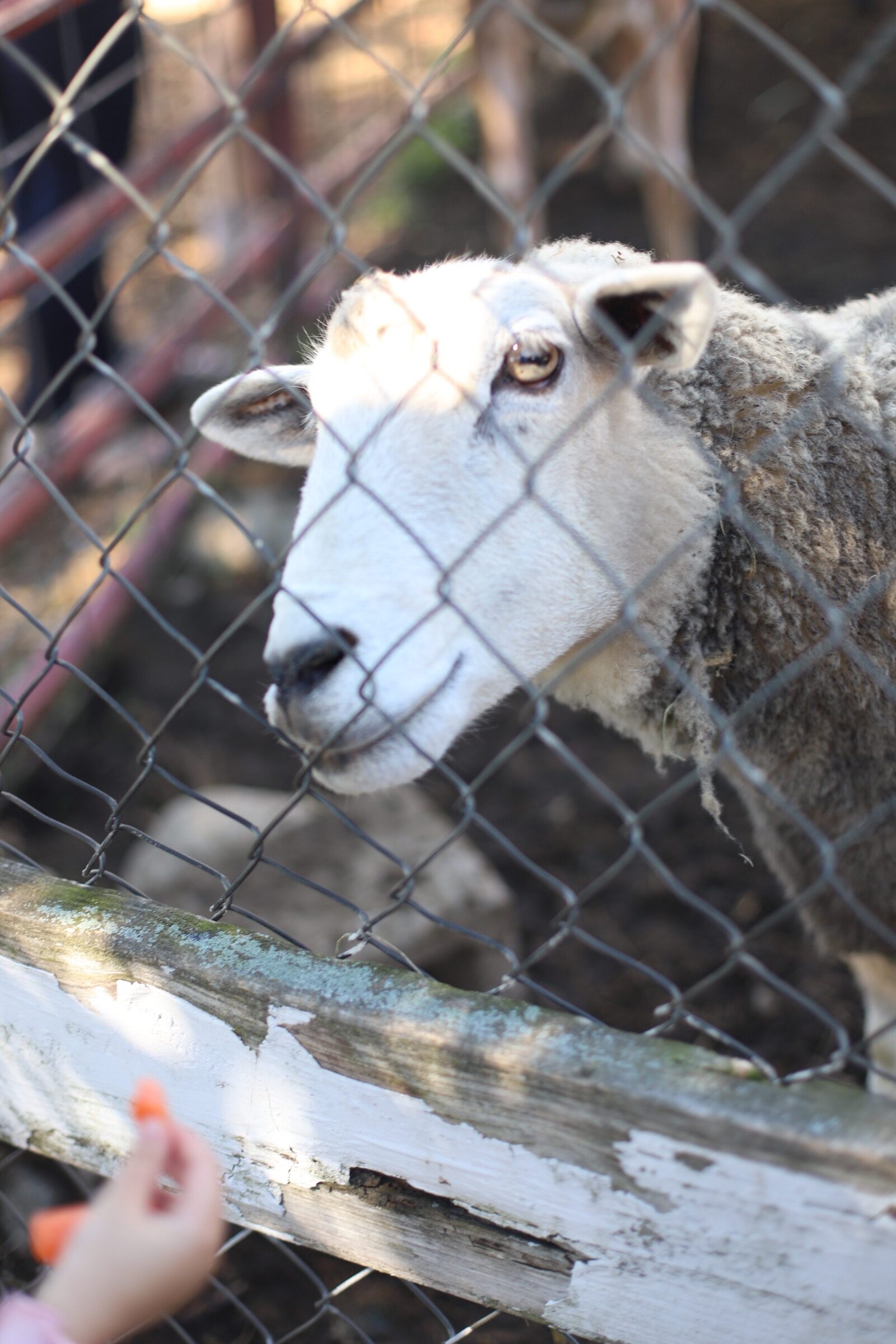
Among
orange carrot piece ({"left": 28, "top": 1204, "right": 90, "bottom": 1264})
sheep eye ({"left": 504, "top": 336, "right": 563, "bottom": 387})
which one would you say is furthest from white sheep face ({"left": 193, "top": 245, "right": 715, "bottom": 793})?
orange carrot piece ({"left": 28, "top": 1204, "right": 90, "bottom": 1264})

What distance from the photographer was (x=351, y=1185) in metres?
1.28

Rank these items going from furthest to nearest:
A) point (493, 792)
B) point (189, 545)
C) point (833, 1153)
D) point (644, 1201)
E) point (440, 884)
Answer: point (189, 545) → point (493, 792) → point (440, 884) → point (644, 1201) → point (833, 1153)

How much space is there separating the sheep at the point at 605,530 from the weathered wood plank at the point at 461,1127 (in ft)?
1.23

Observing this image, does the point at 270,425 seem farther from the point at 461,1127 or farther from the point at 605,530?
the point at 461,1127

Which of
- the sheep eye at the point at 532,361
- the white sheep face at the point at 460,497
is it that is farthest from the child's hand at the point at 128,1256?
the sheep eye at the point at 532,361

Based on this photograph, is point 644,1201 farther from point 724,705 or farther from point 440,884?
point 440,884

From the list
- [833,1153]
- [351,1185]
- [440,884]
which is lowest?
[440,884]

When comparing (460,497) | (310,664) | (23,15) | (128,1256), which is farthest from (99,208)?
(128,1256)

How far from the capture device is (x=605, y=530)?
5.69 feet

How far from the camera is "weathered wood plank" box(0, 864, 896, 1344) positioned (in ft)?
3.30

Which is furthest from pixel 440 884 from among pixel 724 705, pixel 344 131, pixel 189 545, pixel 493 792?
pixel 344 131

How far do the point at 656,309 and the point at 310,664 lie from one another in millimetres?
688

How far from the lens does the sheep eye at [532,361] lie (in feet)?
5.36

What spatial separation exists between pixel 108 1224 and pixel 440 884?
71.0 inches
